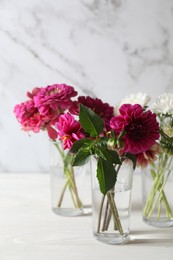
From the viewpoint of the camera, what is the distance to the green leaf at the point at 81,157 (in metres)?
0.99

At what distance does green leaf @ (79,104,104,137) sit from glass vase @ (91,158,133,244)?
0.07 meters

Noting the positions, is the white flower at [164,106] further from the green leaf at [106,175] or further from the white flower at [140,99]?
the green leaf at [106,175]

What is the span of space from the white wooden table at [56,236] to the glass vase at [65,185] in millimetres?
28

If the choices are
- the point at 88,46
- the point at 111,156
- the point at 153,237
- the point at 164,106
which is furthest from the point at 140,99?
the point at 88,46

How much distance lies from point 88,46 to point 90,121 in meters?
0.52

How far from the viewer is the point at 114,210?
41.1 inches

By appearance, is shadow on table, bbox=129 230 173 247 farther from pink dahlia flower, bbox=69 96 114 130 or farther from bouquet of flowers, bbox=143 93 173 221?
pink dahlia flower, bbox=69 96 114 130

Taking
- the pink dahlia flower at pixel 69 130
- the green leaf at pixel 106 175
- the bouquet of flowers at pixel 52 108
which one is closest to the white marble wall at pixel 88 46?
the bouquet of flowers at pixel 52 108

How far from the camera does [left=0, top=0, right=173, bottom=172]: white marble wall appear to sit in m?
1.45

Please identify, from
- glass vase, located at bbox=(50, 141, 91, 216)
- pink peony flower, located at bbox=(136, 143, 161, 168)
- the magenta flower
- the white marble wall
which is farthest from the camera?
the white marble wall

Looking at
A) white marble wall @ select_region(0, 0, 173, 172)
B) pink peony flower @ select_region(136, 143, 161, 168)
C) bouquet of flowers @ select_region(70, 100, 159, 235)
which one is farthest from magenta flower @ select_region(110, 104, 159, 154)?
white marble wall @ select_region(0, 0, 173, 172)

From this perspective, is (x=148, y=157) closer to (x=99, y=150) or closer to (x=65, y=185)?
(x=99, y=150)

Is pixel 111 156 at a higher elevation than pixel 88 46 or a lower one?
lower

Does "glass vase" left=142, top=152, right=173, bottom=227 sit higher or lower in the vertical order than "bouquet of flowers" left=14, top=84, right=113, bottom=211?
lower
